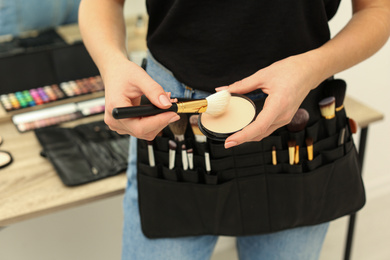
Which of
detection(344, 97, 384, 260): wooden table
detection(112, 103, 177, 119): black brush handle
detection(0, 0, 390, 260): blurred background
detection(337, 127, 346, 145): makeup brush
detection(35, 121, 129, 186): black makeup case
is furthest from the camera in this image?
detection(0, 0, 390, 260): blurred background

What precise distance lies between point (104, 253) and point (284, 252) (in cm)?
86

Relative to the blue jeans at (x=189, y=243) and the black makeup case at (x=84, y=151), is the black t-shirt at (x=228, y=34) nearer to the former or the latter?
the blue jeans at (x=189, y=243)

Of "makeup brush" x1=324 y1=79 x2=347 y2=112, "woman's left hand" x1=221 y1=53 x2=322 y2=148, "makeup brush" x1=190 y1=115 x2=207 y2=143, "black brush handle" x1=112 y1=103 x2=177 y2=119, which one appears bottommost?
"makeup brush" x1=190 y1=115 x2=207 y2=143

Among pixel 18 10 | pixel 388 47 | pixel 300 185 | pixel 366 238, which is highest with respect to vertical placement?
pixel 18 10

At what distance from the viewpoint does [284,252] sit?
739 millimetres

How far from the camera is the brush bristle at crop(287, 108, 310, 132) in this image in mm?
692

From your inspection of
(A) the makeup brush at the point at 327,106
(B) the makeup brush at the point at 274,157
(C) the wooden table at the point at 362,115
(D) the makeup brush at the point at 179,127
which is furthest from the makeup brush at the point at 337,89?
(C) the wooden table at the point at 362,115

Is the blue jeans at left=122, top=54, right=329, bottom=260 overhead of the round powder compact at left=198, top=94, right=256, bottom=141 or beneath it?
beneath

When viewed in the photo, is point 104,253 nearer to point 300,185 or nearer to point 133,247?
point 133,247

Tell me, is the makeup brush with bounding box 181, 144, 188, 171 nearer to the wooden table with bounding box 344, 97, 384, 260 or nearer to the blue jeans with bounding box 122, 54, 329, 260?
the blue jeans with bounding box 122, 54, 329, 260

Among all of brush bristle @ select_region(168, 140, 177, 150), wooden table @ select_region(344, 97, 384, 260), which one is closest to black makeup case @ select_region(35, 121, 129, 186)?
brush bristle @ select_region(168, 140, 177, 150)

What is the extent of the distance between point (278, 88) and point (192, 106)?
11 centimetres

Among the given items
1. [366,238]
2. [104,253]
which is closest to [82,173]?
[104,253]

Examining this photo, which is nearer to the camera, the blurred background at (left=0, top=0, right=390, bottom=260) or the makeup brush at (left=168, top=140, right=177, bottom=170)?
the makeup brush at (left=168, top=140, right=177, bottom=170)
